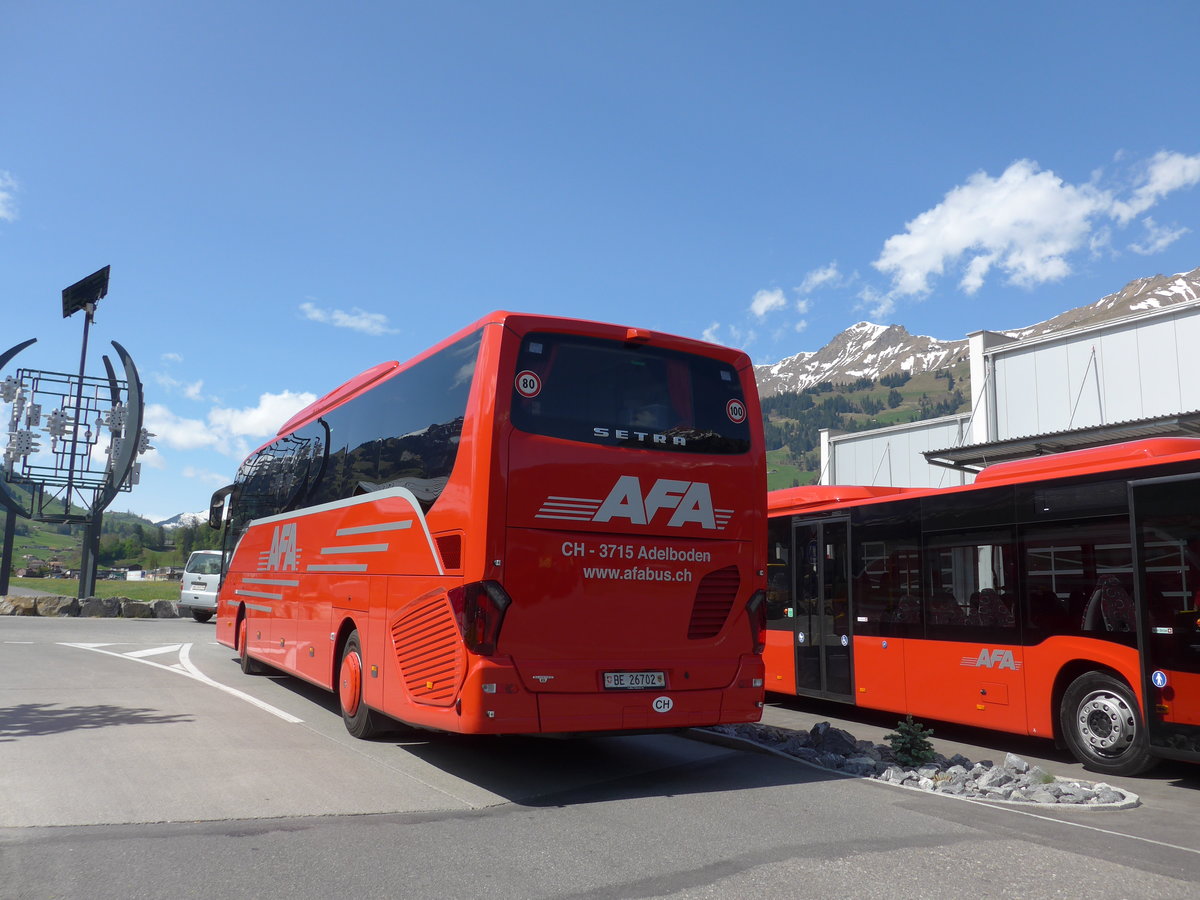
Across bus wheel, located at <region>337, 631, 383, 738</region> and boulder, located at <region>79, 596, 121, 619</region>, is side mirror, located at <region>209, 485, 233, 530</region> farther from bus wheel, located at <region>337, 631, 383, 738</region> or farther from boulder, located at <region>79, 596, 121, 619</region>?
boulder, located at <region>79, 596, 121, 619</region>

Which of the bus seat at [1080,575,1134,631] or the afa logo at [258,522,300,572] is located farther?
the afa logo at [258,522,300,572]

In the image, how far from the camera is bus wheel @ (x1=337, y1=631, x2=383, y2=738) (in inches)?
351

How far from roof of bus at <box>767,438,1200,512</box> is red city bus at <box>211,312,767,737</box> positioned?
3163 millimetres

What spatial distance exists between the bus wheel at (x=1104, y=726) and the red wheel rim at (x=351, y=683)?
21.7ft

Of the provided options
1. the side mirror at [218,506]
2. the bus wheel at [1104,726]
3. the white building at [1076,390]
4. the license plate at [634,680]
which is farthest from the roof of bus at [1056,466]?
the side mirror at [218,506]

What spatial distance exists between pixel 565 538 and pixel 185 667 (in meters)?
10.0

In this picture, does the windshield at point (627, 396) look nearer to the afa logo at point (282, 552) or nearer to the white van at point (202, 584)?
the afa logo at point (282, 552)

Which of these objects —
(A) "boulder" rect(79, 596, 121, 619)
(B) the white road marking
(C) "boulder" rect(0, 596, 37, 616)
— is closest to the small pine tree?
(B) the white road marking

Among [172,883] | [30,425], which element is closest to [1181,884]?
[172,883]

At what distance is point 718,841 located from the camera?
5668 mm

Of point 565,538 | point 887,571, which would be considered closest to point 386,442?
point 565,538

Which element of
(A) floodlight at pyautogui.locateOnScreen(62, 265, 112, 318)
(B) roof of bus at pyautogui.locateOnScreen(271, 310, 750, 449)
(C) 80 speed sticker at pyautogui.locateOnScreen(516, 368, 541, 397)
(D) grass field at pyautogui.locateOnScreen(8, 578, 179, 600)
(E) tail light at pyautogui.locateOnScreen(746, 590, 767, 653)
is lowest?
(D) grass field at pyautogui.locateOnScreen(8, 578, 179, 600)

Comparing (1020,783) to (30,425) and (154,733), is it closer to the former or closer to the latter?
(154,733)

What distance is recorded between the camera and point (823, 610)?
12055 millimetres
